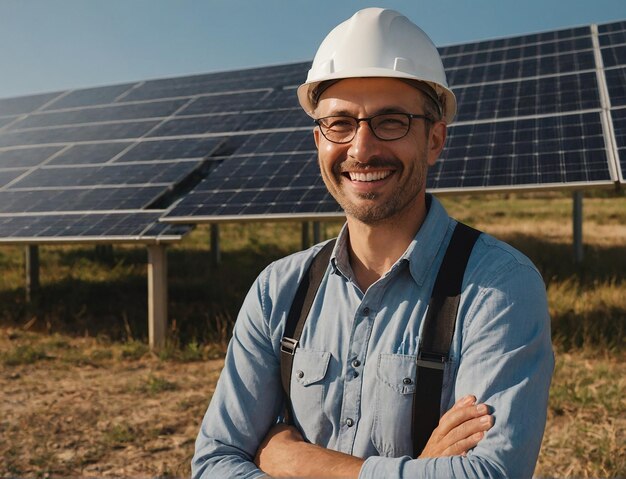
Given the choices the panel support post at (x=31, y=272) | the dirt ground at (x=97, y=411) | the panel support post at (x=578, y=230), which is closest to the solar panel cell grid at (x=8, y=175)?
the panel support post at (x=31, y=272)

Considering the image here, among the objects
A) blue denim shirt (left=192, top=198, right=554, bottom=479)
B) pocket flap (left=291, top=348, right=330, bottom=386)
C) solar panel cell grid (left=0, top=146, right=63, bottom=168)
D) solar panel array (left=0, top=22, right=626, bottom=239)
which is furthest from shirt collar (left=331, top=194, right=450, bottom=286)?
solar panel cell grid (left=0, top=146, right=63, bottom=168)

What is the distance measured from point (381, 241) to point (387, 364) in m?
0.51

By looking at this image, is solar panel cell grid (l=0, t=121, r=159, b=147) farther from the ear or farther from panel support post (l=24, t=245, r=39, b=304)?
the ear

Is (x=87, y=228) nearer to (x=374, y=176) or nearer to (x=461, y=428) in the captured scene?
(x=374, y=176)

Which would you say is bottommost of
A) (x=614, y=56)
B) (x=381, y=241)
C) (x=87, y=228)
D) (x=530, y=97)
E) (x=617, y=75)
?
(x=87, y=228)

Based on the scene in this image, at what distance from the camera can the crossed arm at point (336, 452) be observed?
199cm

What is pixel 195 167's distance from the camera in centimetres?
1072

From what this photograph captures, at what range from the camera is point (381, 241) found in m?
2.43

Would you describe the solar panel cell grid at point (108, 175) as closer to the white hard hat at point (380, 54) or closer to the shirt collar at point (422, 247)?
the white hard hat at point (380, 54)

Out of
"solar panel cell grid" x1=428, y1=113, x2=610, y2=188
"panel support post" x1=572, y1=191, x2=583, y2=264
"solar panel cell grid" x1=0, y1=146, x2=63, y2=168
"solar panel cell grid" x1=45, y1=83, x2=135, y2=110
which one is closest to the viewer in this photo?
"solar panel cell grid" x1=428, y1=113, x2=610, y2=188

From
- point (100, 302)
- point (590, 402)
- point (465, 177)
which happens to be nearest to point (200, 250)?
point (100, 302)

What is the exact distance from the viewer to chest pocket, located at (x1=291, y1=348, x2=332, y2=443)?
7.53 ft

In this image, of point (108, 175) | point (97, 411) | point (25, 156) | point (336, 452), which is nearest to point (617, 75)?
point (108, 175)

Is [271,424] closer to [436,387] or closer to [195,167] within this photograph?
[436,387]
